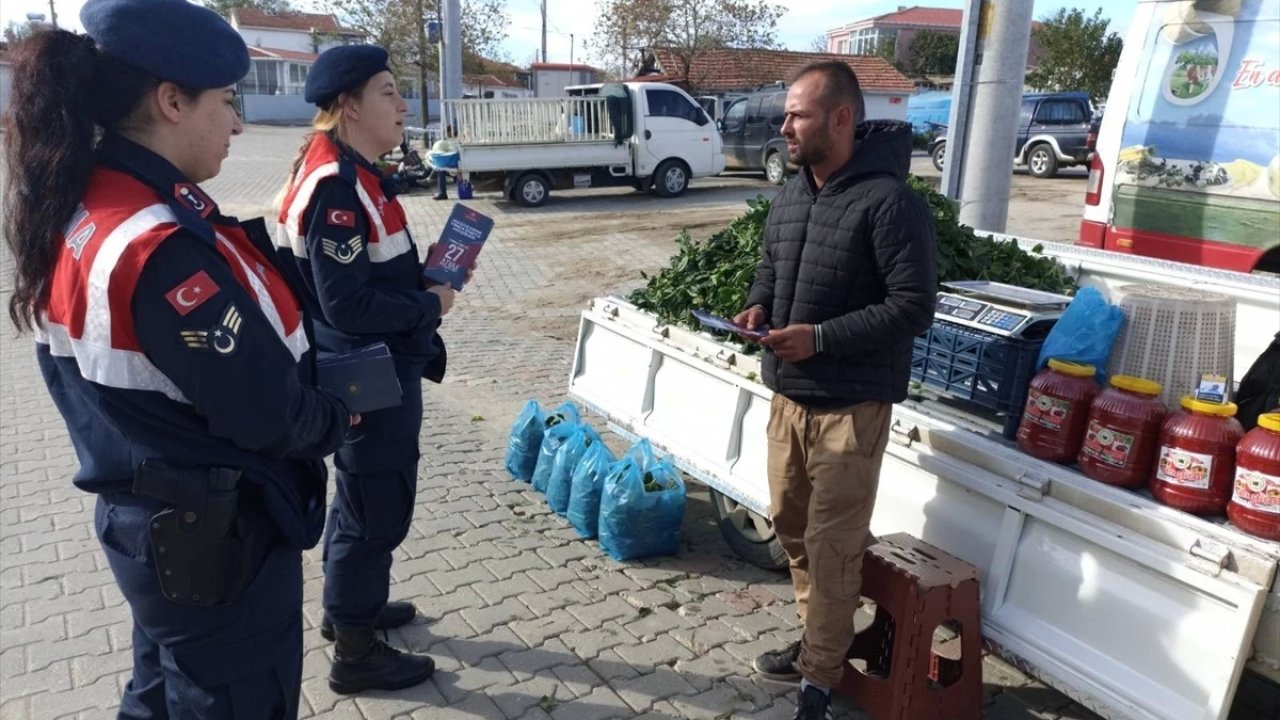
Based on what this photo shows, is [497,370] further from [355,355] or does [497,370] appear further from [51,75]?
[51,75]

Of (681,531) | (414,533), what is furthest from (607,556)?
(414,533)

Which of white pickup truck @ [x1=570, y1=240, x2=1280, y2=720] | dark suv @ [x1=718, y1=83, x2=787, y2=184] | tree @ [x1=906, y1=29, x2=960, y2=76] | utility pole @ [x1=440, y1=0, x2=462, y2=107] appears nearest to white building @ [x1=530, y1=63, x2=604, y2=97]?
tree @ [x1=906, y1=29, x2=960, y2=76]

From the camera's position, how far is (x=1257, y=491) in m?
2.38

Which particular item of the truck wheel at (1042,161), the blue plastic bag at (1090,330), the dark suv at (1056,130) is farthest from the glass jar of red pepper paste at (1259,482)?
the truck wheel at (1042,161)

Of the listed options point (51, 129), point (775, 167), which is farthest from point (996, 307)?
point (775, 167)

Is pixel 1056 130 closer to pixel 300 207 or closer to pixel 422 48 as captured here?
pixel 422 48

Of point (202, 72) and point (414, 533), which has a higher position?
point (202, 72)

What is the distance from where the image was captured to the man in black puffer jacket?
274 centimetres

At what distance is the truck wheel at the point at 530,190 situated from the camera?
16.3 metres

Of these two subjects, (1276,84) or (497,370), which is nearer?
(1276,84)

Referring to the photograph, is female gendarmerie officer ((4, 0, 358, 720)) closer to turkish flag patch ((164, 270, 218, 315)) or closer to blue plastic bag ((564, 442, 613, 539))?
turkish flag patch ((164, 270, 218, 315))

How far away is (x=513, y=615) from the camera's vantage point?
377 centimetres

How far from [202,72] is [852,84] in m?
1.87

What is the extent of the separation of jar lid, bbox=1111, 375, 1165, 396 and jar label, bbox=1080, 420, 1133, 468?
140mm
